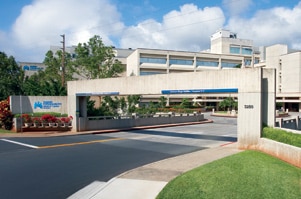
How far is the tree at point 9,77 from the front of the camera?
40634 mm

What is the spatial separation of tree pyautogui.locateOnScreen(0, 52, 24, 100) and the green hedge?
117ft

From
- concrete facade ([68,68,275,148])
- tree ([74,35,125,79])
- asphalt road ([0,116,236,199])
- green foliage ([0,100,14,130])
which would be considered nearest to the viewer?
asphalt road ([0,116,236,199])

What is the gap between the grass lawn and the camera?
791 centimetres

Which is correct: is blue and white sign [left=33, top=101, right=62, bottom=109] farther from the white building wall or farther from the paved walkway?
the white building wall

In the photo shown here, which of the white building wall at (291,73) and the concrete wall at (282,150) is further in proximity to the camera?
the white building wall at (291,73)

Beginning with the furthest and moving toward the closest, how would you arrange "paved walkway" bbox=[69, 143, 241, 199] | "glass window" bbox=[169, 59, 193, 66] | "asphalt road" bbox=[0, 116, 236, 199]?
"glass window" bbox=[169, 59, 193, 66], "asphalt road" bbox=[0, 116, 236, 199], "paved walkway" bbox=[69, 143, 241, 199]

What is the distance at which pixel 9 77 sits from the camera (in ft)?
143

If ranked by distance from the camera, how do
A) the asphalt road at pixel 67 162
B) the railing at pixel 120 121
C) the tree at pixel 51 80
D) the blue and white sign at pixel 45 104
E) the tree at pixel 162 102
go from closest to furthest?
the asphalt road at pixel 67 162, the railing at pixel 120 121, the blue and white sign at pixel 45 104, the tree at pixel 51 80, the tree at pixel 162 102

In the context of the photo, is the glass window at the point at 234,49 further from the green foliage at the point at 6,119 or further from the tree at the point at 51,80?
the green foliage at the point at 6,119

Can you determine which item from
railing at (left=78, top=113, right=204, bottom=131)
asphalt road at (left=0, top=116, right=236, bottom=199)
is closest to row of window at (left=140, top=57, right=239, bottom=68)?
railing at (left=78, top=113, right=204, bottom=131)

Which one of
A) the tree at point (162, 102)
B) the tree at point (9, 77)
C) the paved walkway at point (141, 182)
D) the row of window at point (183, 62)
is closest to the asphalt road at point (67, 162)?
the paved walkway at point (141, 182)

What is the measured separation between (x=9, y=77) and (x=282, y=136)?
41.1 meters

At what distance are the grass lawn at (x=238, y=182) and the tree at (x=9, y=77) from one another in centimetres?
3680

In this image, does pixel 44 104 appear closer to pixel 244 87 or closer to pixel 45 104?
pixel 45 104
